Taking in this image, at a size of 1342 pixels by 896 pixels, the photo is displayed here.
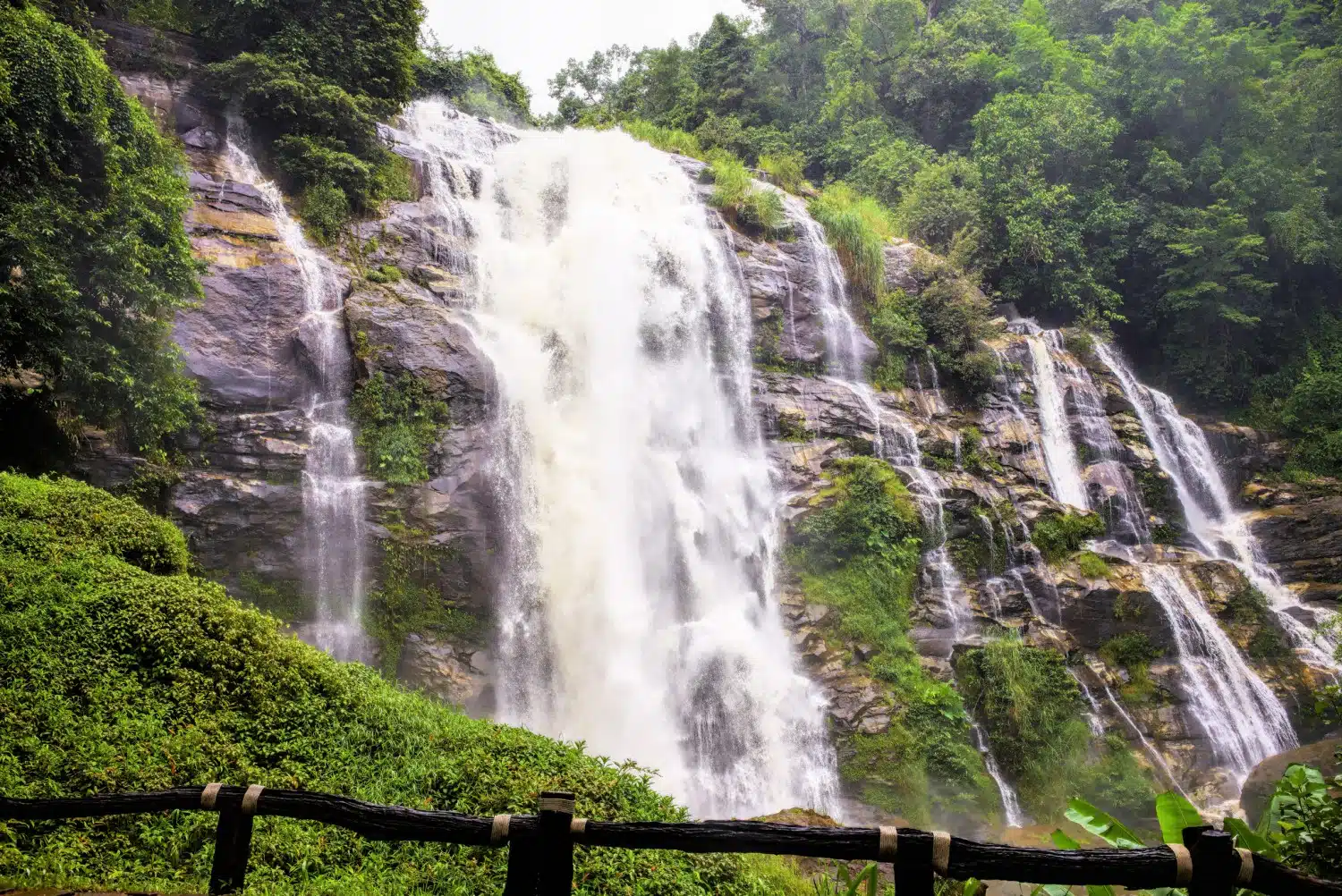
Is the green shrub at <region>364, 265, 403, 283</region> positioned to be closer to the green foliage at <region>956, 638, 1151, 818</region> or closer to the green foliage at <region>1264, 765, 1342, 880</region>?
the green foliage at <region>956, 638, 1151, 818</region>

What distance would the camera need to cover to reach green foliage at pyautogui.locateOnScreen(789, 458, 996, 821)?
11141 millimetres

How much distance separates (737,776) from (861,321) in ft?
37.2

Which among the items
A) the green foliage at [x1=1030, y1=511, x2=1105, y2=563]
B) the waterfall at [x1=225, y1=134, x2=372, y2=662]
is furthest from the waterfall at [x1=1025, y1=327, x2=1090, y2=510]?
the waterfall at [x1=225, y1=134, x2=372, y2=662]

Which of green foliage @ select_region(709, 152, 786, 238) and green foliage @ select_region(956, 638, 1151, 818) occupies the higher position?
green foliage @ select_region(709, 152, 786, 238)

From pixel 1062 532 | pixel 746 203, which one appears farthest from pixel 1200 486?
pixel 746 203

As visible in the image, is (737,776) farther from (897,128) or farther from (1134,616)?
(897,128)

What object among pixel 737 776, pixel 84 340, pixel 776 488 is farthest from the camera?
pixel 776 488

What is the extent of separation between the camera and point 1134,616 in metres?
13.5

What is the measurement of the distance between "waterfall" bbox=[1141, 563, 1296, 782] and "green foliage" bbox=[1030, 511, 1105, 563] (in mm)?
1208

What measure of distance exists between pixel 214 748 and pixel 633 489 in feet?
27.1

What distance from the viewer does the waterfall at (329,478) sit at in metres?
10.4

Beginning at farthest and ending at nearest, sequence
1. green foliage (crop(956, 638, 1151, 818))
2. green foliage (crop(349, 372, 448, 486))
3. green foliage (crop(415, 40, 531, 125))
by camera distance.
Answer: green foliage (crop(415, 40, 531, 125)) → green foliage (crop(956, 638, 1151, 818)) → green foliage (crop(349, 372, 448, 486))

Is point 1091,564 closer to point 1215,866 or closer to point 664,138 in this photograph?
point 1215,866

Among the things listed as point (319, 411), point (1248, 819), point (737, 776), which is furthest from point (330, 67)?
point (1248, 819)
